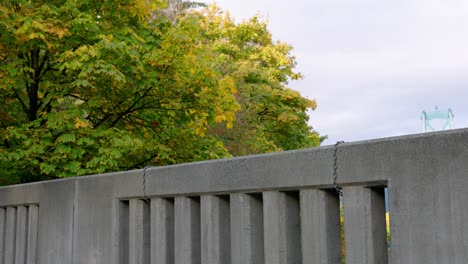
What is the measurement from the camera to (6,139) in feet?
31.5

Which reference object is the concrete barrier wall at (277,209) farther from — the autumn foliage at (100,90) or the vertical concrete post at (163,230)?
the autumn foliage at (100,90)

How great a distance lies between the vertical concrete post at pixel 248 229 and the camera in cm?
367

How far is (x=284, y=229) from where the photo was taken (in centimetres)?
344

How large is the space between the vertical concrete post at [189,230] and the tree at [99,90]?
14.6 feet

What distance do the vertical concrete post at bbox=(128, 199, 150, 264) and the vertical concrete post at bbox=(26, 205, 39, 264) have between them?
1902 millimetres

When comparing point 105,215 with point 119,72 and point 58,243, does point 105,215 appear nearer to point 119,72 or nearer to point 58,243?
point 58,243

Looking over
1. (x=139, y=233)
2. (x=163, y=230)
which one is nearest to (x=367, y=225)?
(x=163, y=230)

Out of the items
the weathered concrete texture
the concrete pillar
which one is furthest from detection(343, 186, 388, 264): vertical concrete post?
the weathered concrete texture

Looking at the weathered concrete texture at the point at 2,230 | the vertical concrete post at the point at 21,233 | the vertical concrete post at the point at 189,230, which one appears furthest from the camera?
the weathered concrete texture at the point at 2,230

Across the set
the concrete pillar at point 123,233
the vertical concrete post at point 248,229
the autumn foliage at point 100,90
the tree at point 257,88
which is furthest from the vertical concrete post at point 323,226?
the tree at point 257,88

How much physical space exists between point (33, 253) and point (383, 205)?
4.37 m

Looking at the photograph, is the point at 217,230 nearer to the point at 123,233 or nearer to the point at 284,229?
the point at 284,229

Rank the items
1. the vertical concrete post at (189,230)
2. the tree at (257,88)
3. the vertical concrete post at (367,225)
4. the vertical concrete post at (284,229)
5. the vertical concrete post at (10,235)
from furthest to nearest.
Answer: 1. the tree at (257,88)
2. the vertical concrete post at (10,235)
3. the vertical concrete post at (189,230)
4. the vertical concrete post at (284,229)
5. the vertical concrete post at (367,225)

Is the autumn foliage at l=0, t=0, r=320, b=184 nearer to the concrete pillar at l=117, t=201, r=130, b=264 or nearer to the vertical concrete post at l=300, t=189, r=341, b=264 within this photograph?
the concrete pillar at l=117, t=201, r=130, b=264
